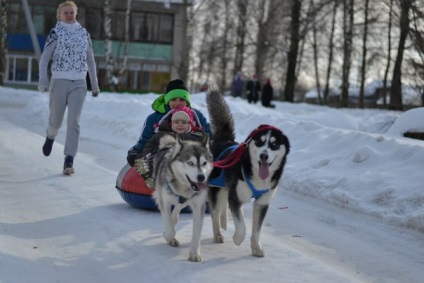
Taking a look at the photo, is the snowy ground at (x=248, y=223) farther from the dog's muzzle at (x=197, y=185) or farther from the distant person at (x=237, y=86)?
the distant person at (x=237, y=86)

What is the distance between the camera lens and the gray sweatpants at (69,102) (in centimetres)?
910

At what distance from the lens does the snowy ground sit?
16.6 ft

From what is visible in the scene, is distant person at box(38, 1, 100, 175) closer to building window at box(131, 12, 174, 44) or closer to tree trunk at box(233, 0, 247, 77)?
tree trunk at box(233, 0, 247, 77)

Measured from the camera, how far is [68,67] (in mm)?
9047

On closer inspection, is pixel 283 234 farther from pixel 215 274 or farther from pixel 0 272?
pixel 0 272

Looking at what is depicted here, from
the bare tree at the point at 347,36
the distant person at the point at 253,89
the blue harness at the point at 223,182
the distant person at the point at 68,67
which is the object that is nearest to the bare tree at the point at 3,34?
the distant person at the point at 253,89

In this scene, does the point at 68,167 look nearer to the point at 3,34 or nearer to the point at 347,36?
the point at 347,36

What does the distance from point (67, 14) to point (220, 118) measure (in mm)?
3452

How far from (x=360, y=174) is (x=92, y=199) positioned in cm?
362

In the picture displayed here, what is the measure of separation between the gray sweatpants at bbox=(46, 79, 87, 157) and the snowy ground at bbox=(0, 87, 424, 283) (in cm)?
49

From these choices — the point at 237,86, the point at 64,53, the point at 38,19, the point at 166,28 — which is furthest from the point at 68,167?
the point at 166,28

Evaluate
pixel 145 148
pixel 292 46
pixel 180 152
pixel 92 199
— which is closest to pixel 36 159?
pixel 92 199

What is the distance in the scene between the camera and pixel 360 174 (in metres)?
9.19

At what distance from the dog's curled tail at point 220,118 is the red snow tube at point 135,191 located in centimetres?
101
